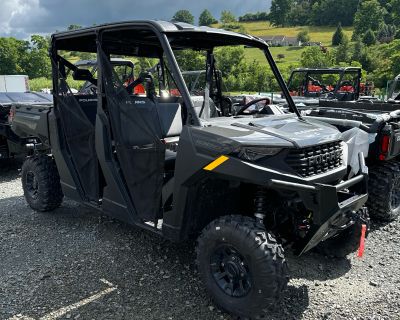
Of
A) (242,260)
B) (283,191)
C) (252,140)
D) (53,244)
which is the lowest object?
(53,244)

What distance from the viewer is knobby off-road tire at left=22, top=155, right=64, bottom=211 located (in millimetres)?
5129

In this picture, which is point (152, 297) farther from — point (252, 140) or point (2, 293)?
point (252, 140)

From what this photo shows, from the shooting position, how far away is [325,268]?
3.99m

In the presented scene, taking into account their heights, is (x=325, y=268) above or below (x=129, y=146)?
below

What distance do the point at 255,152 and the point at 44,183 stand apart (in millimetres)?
3141

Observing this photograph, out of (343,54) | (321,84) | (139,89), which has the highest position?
(343,54)

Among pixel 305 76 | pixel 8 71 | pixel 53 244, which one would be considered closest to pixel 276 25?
pixel 8 71

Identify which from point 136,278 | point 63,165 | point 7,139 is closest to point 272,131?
point 136,278

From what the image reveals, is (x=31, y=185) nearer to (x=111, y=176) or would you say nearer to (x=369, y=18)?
(x=111, y=176)

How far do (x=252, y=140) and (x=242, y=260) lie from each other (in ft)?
2.84

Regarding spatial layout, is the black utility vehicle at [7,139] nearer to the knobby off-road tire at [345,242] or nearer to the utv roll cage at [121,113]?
the utv roll cage at [121,113]

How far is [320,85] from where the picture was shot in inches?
464

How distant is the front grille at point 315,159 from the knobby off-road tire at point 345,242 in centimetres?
74

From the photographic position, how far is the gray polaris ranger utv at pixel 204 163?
2924 mm
